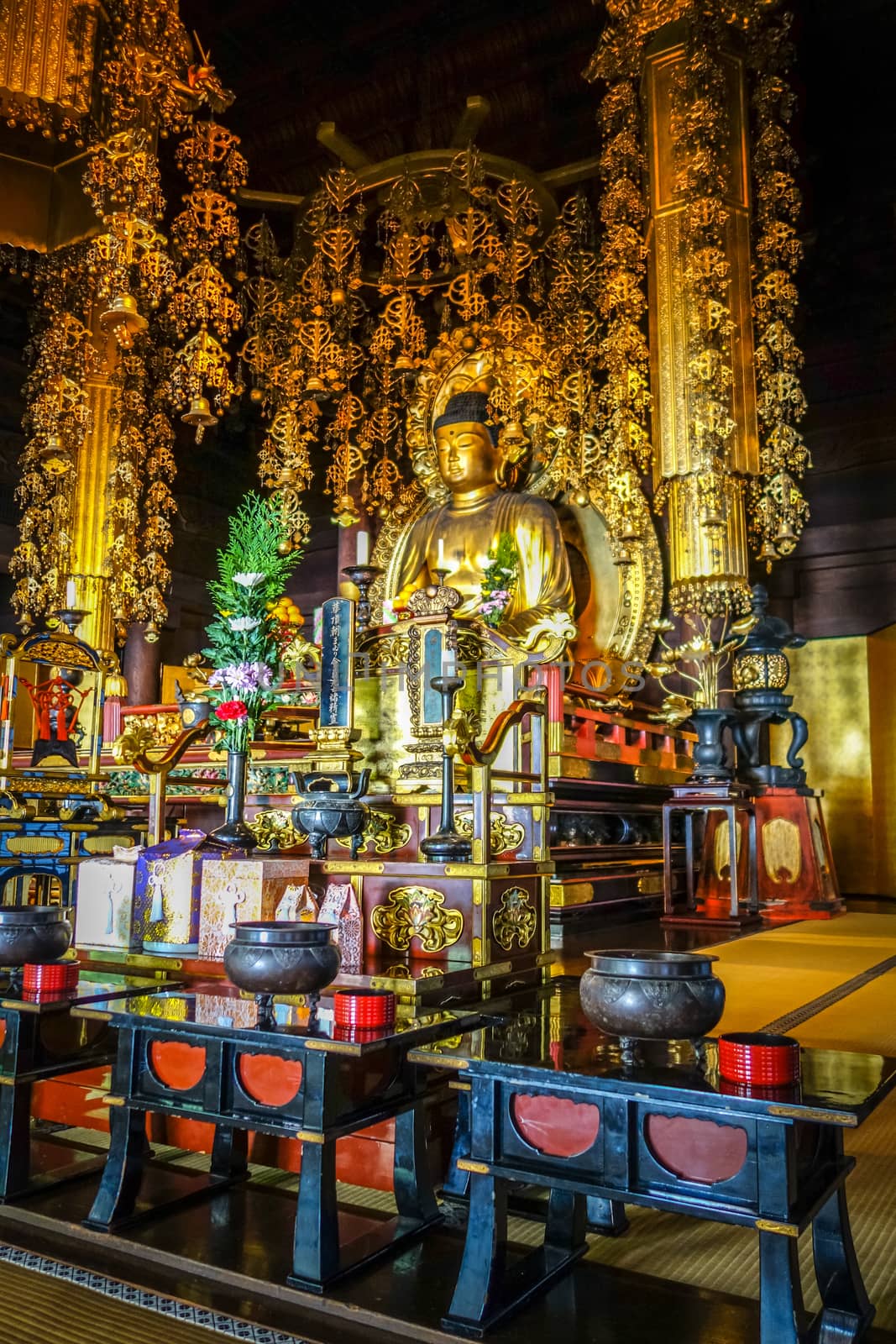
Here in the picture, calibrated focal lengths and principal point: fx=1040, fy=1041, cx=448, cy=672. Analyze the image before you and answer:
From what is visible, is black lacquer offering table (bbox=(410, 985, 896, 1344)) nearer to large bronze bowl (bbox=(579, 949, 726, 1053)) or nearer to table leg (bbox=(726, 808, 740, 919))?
large bronze bowl (bbox=(579, 949, 726, 1053))

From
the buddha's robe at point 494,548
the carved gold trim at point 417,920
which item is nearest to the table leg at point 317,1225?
the carved gold trim at point 417,920

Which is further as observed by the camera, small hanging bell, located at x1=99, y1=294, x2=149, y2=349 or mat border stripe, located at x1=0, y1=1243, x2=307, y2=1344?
small hanging bell, located at x1=99, y1=294, x2=149, y2=349

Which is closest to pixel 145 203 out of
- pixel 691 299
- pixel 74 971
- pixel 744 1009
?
pixel 691 299

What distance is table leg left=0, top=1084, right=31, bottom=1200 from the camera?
1817 mm

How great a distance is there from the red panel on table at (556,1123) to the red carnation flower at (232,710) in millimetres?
1620

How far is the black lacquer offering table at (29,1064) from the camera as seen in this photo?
1.82m

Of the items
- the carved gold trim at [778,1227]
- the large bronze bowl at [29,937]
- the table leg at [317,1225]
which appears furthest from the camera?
the large bronze bowl at [29,937]

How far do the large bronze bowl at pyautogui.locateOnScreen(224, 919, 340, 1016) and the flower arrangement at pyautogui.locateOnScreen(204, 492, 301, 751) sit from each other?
1.24 m

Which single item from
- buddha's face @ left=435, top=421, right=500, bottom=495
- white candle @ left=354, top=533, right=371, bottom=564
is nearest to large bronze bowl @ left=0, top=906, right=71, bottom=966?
white candle @ left=354, top=533, right=371, bottom=564

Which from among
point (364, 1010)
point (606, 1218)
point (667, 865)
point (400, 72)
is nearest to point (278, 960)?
point (364, 1010)

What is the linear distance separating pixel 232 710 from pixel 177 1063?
1246mm

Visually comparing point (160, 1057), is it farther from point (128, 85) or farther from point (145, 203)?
point (128, 85)

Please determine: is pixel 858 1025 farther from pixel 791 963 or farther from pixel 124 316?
pixel 124 316

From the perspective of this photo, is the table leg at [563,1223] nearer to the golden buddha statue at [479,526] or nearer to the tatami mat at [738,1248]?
the tatami mat at [738,1248]
